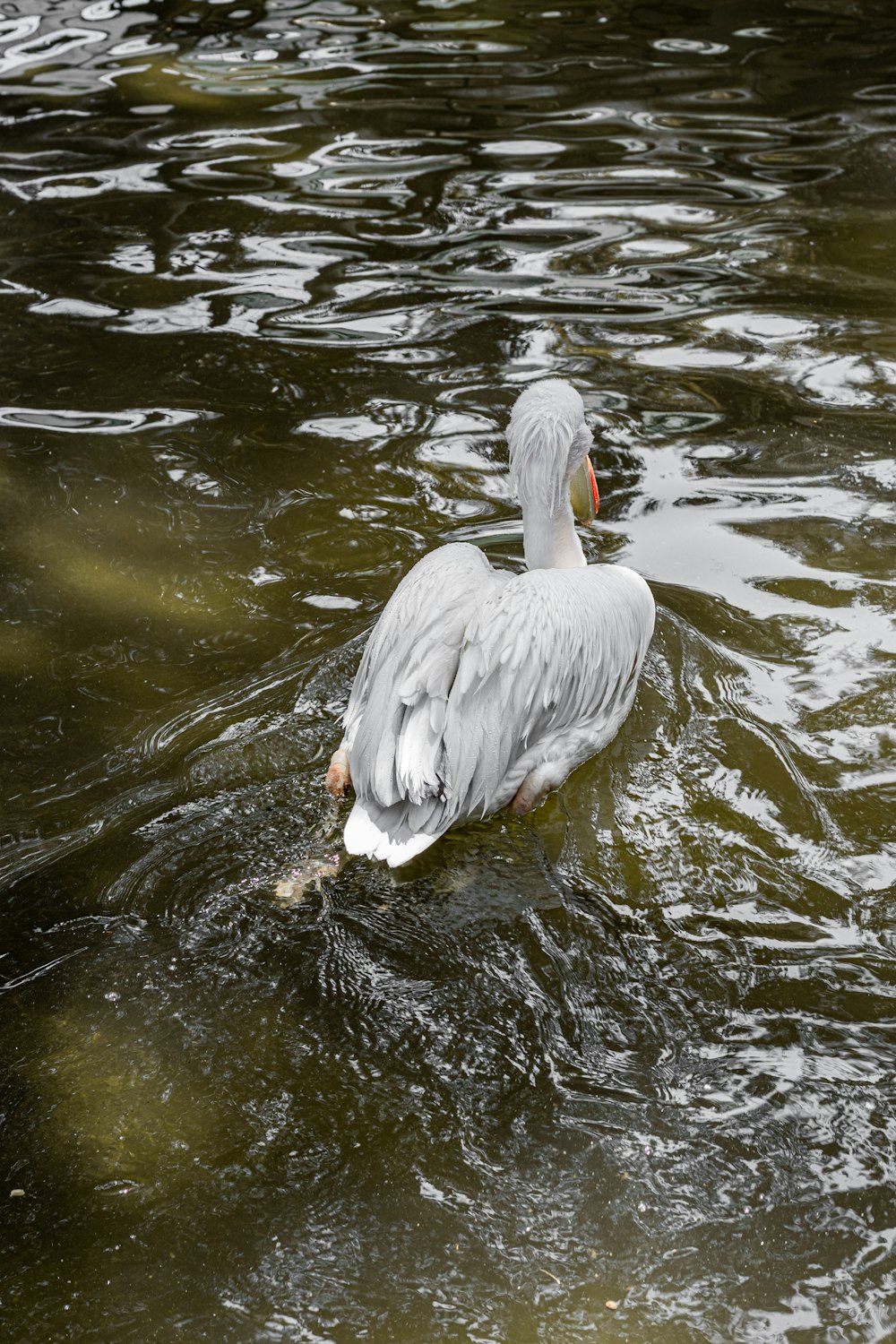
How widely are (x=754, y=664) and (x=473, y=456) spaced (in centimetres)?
144

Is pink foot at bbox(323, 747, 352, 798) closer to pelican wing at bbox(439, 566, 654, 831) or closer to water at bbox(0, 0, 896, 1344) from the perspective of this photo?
water at bbox(0, 0, 896, 1344)

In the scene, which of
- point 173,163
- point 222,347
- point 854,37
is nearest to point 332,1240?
point 222,347

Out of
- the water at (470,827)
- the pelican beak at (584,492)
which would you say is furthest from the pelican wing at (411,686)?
the pelican beak at (584,492)

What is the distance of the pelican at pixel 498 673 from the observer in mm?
2957

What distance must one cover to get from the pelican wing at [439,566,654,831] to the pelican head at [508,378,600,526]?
9.7 inches

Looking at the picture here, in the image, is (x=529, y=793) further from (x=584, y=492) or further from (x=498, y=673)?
(x=584, y=492)

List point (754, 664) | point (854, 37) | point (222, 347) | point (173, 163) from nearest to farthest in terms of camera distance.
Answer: point (754, 664), point (222, 347), point (173, 163), point (854, 37)

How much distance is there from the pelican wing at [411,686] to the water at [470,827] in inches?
9.7

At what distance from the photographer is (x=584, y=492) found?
3760 mm

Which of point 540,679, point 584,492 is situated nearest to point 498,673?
point 540,679

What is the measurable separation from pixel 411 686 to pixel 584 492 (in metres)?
1.04

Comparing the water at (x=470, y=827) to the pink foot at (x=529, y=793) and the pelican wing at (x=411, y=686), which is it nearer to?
the pink foot at (x=529, y=793)

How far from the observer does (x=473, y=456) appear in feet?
15.5

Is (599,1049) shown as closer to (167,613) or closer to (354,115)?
(167,613)
